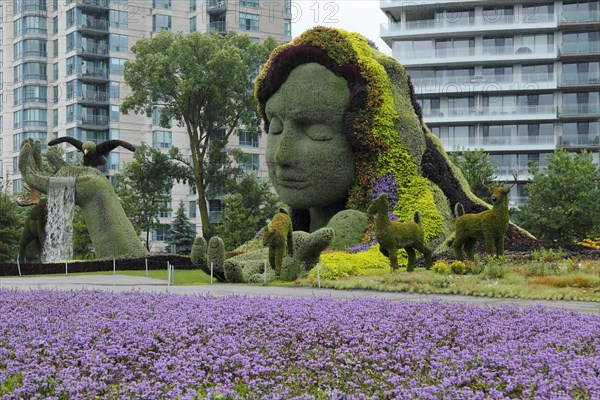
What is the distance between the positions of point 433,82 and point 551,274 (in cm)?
4937

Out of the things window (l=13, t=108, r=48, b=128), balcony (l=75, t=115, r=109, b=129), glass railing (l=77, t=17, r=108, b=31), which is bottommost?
balcony (l=75, t=115, r=109, b=129)

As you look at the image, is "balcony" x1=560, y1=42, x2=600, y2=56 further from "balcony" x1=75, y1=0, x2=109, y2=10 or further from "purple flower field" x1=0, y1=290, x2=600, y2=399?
"purple flower field" x1=0, y1=290, x2=600, y2=399

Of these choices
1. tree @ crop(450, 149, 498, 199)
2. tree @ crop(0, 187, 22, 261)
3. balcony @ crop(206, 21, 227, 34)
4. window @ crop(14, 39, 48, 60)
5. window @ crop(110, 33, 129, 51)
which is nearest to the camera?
tree @ crop(0, 187, 22, 261)

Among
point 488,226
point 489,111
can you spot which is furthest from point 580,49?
point 488,226

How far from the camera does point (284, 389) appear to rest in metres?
6.28

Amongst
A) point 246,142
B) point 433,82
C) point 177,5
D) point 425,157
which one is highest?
point 177,5

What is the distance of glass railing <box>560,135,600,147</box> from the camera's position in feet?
203

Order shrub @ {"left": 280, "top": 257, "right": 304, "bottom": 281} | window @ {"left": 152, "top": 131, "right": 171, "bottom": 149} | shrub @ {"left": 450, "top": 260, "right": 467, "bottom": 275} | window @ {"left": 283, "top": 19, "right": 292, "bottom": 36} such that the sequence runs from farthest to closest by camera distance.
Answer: window @ {"left": 283, "top": 19, "right": 292, "bottom": 36}, window @ {"left": 152, "top": 131, "right": 171, "bottom": 149}, shrub @ {"left": 280, "top": 257, "right": 304, "bottom": 281}, shrub @ {"left": 450, "top": 260, "right": 467, "bottom": 275}

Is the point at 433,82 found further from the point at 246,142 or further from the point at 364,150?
the point at 364,150

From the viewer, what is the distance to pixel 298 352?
7.77 metres

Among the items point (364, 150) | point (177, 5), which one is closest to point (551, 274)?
point (364, 150)

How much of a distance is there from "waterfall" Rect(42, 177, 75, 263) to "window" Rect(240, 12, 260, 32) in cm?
4058

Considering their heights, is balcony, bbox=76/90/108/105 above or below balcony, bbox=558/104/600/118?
above

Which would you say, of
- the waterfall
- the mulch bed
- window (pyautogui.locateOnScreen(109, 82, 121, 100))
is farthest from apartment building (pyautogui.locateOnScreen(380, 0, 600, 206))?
the mulch bed
